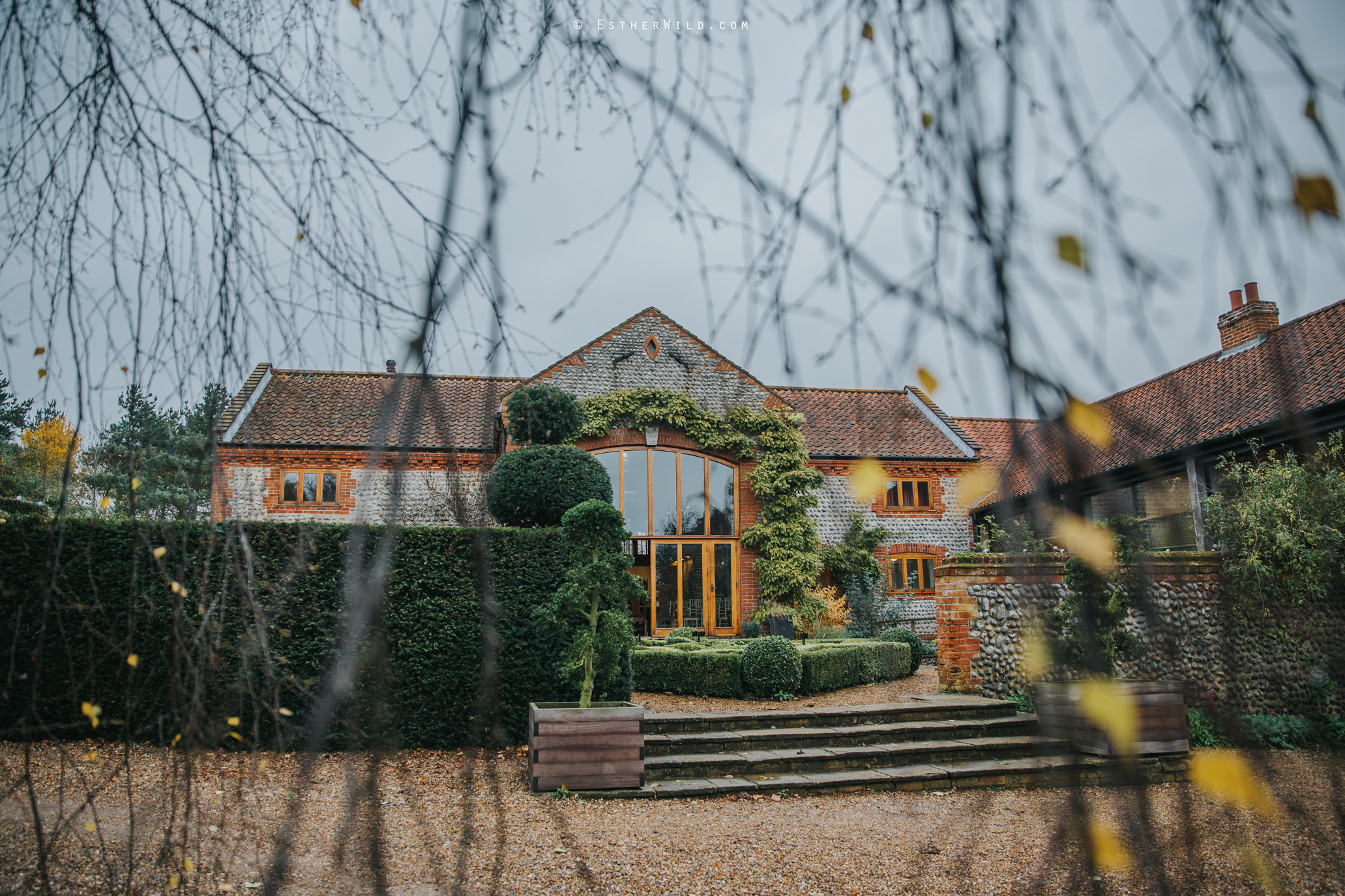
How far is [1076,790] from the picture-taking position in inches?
42.2

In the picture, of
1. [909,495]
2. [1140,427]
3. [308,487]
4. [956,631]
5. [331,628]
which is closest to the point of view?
[1140,427]

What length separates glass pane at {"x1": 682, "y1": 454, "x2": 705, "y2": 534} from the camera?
1534 centimetres

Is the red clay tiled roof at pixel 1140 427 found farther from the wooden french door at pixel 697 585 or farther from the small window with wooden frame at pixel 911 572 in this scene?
the small window with wooden frame at pixel 911 572

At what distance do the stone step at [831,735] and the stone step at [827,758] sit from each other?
0.06m

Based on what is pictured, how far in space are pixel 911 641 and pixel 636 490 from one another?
18.8ft

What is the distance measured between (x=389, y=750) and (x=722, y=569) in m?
14.1

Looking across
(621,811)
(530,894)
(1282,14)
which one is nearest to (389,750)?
(1282,14)

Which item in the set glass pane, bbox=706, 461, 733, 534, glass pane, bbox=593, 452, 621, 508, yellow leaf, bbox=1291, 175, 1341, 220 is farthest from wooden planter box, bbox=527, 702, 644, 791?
glass pane, bbox=706, 461, 733, 534

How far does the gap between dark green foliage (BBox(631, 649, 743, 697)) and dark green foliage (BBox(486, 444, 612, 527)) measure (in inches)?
86.6

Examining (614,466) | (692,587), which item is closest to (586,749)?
(692,587)

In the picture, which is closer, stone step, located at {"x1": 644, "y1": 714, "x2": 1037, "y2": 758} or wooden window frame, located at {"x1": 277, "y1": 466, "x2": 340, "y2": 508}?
stone step, located at {"x1": 644, "y1": 714, "x2": 1037, "y2": 758}

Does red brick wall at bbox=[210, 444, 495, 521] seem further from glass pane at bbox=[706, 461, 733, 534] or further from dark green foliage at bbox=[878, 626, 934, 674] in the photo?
dark green foliage at bbox=[878, 626, 934, 674]

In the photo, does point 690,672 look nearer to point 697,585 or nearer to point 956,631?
point 956,631

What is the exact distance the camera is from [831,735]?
282 inches
